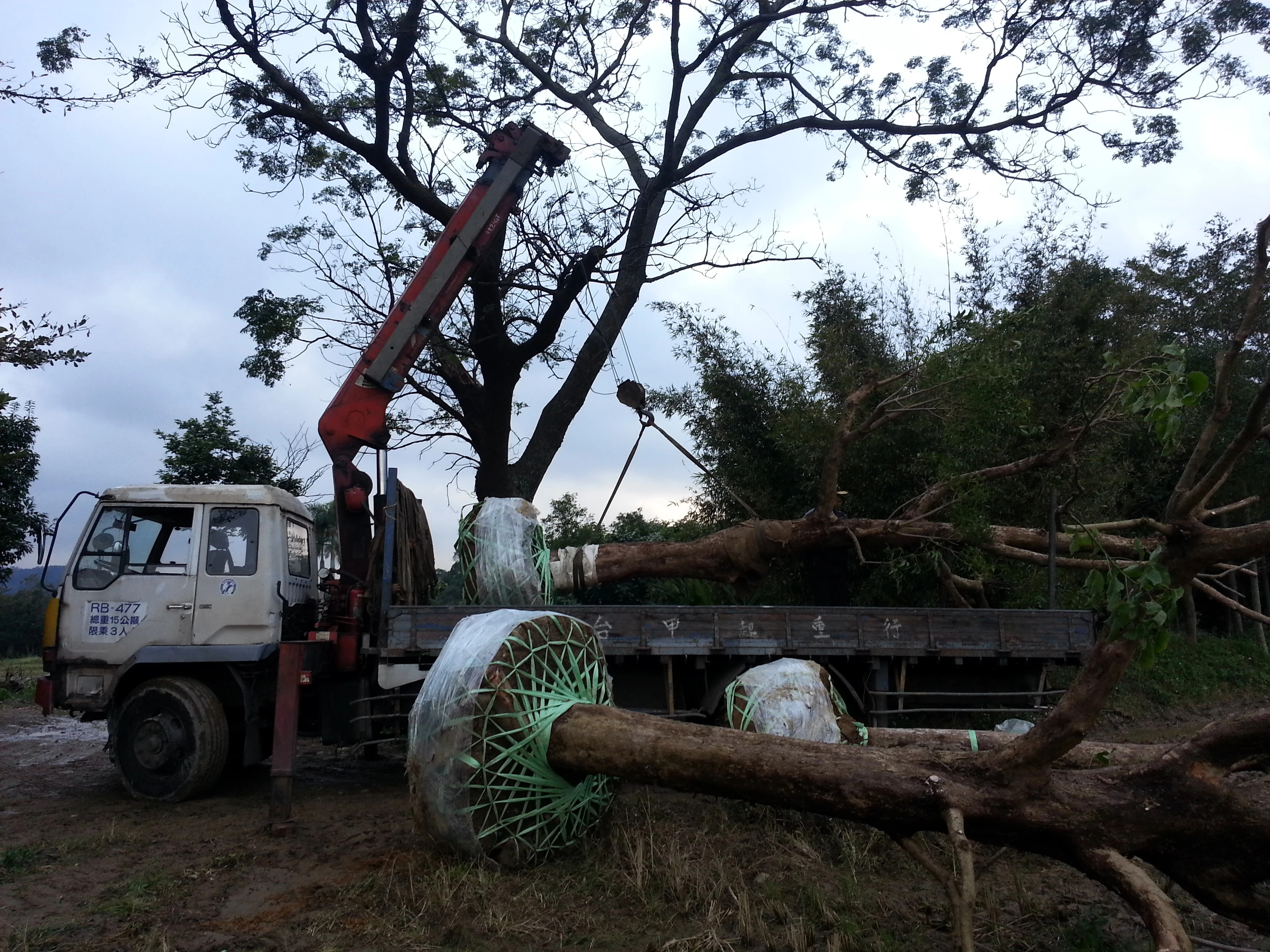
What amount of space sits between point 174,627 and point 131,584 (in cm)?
48

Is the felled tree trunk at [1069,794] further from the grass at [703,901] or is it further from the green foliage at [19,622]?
the green foliage at [19,622]

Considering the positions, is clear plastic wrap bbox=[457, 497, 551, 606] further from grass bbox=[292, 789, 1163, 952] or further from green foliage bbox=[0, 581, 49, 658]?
green foliage bbox=[0, 581, 49, 658]

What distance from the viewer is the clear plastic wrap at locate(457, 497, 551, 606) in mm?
7520

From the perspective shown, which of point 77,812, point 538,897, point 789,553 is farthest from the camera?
point 789,553

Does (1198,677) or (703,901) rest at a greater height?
(1198,677)

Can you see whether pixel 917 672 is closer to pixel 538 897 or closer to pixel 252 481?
pixel 538 897

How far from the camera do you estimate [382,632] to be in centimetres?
719

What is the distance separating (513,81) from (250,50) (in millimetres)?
3222

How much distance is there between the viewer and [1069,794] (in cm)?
394

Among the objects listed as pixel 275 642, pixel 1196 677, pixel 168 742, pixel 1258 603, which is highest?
pixel 1258 603

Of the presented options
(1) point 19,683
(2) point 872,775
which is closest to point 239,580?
(2) point 872,775

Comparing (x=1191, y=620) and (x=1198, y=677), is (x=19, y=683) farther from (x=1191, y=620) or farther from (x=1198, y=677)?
(x=1191, y=620)

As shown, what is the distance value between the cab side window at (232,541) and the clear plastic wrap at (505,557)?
5.33ft

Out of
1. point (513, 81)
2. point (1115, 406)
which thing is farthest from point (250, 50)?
point (1115, 406)
